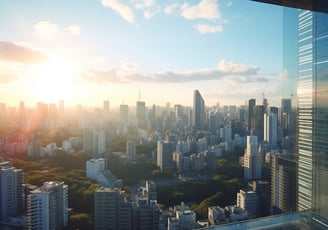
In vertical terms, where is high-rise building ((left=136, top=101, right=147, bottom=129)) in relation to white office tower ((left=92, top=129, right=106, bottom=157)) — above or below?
above

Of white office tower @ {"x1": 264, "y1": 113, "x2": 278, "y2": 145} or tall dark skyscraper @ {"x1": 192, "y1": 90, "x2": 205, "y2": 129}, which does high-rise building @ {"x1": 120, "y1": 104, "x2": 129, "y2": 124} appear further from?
white office tower @ {"x1": 264, "y1": 113, "x2": 278, "y2": 145}

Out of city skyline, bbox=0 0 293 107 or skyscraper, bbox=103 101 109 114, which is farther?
skyscraper, bbox=103 101 109 114

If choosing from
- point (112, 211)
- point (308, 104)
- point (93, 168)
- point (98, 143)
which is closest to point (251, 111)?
point (112, 211)

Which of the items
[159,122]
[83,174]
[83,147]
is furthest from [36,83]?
[159,122]

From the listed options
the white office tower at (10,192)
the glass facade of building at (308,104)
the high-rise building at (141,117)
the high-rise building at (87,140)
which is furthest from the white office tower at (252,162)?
the glass facade of building at (308,104)

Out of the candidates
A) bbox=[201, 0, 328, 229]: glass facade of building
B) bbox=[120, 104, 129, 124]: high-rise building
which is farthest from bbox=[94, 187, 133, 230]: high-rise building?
bbox=[120, 104, 129, 124]: high-rise building

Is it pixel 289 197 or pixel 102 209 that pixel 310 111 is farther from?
pixel 102 209
